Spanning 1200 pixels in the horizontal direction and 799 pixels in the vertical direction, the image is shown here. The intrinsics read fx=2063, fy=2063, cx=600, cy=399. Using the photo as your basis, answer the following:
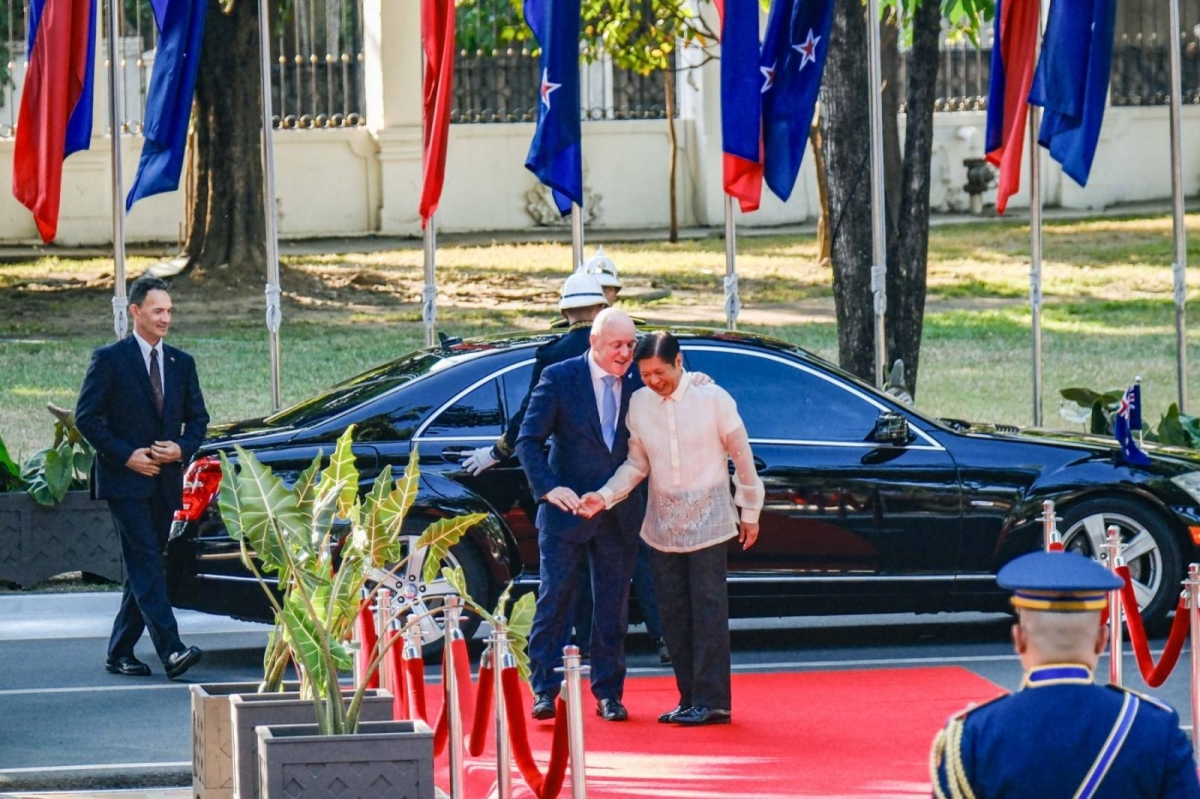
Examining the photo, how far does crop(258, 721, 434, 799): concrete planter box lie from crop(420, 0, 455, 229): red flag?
778 centimetres

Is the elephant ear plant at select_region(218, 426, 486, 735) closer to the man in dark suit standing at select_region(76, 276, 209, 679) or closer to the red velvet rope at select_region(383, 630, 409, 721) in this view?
the red velvet rope at select_region(383, 630, 409, 721)

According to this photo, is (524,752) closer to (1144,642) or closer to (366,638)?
(366,638)

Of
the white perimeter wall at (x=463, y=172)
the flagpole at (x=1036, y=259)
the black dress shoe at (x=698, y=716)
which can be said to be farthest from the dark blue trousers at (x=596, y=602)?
the white perimeter wall at (x=463, y=172)

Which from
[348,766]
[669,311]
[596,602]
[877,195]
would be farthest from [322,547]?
[669,311]

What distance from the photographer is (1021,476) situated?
10711 millimetres

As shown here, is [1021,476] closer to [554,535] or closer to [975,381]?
[554,535]

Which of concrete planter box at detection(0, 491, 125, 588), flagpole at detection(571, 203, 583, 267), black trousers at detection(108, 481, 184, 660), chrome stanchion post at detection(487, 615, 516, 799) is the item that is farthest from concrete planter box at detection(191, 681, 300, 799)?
flagpole at detection(571, 203, 583, 267)

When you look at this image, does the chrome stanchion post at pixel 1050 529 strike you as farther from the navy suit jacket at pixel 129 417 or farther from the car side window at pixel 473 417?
the navy suit jacket at pixel 129 417

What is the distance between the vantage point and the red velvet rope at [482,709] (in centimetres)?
704

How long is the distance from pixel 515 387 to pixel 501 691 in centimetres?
389

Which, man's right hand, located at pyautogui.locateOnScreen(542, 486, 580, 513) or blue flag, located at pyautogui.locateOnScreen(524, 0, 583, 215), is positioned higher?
blue flag, located at pyautogui.locateOnScreen(524, 0, 583, 215)

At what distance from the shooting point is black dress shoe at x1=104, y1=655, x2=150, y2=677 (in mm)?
10461

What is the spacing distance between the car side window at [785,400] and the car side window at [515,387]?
0.83 meters

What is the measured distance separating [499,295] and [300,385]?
548 centimetres
